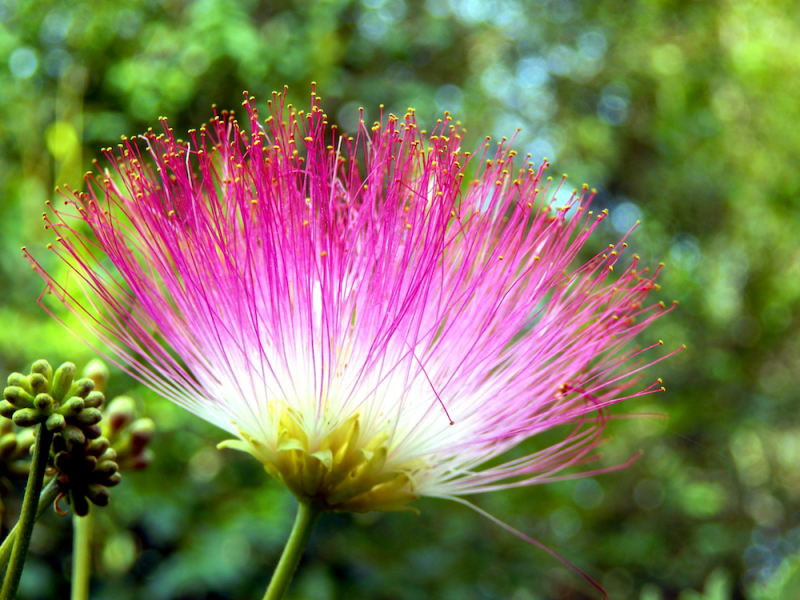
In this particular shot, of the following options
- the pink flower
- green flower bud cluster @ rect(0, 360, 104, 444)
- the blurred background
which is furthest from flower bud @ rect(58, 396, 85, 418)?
the blurred background

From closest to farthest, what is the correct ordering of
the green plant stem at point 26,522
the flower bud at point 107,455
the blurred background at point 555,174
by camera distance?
the green plant stem at point 26,522, the flower bud at point 107,455, the blurred background at point 555,174

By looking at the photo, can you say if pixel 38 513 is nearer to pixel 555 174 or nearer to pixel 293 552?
pixel 293 552

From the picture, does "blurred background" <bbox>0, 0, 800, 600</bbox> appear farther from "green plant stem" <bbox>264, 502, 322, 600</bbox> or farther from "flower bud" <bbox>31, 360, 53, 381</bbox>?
"flower bud" <bbox>31, 360, 53, 381</bbox>

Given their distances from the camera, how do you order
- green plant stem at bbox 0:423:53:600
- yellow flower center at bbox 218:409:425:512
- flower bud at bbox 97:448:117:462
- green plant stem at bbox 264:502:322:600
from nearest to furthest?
green plant stem at bbox 0:423:53:600
flower bud at bbox 97:448:117:462
green plant stem at bbox 264:502:322:600
yellow flower center at bbox 218:409:425:512

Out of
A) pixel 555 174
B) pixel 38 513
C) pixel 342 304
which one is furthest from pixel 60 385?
pixel 555 174

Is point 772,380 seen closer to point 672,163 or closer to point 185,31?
point 672,163

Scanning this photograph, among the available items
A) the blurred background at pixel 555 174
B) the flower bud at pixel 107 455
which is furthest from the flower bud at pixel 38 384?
the blurred background at pixel 555 174

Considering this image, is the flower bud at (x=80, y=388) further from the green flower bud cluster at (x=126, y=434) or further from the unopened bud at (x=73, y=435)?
the green flower bud cluster at (x=126, y=434)
